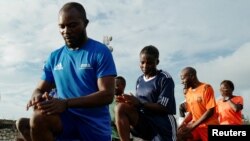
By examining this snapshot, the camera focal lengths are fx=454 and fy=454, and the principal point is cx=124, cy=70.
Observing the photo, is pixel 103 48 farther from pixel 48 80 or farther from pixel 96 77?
pixel 48 80

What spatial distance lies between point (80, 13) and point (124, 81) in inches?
109

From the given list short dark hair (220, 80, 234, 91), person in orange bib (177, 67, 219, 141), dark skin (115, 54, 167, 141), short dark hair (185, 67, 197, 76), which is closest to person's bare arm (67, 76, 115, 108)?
dark skin (115, 54, 167, 141)

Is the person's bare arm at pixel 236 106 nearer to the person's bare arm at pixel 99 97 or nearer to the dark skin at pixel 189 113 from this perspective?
the dark skin at pixel 189 113

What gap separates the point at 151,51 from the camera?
5.21m

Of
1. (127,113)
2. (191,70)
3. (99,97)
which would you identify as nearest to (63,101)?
(99,97)

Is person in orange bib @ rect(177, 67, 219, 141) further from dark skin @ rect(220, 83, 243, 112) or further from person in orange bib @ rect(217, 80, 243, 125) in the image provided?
dark skin @ rect(220, 83, 243, 112)

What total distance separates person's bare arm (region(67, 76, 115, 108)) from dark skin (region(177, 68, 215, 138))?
3066 millimetres

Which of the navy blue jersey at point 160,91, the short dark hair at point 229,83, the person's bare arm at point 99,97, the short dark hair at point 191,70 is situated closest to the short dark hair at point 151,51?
the navy blue jersey at point 160,91

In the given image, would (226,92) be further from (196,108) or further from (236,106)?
(196,108)

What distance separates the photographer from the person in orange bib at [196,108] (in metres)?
6.71

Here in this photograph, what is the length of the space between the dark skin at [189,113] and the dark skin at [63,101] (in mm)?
3103

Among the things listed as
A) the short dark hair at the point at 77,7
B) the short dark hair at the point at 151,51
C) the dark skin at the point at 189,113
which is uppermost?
the short dark hair at the point at 77,7

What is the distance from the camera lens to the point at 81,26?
3.68m

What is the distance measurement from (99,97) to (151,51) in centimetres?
180
